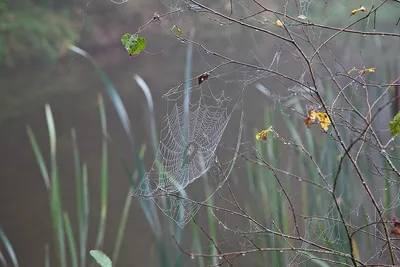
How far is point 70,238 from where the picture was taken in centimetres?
149

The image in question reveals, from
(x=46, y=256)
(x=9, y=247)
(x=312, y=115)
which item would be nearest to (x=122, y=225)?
(x=46, y=256)

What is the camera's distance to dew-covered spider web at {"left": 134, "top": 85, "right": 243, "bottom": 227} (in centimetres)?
141

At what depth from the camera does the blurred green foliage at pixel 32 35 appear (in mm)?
1514

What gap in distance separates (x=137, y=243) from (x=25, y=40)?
30.4 inches

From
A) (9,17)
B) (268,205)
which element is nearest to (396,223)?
(268,205)

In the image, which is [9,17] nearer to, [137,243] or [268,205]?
[137,243]

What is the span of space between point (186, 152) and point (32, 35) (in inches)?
25.9

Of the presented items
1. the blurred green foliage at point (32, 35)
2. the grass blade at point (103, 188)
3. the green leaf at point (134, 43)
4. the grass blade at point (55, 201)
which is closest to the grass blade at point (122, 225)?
the grass blade at point (103, 188)

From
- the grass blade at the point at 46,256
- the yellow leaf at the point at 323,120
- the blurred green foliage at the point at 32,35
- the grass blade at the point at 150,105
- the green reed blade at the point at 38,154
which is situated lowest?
the grass blade at the point at 46,256

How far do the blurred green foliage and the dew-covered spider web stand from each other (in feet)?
1.45

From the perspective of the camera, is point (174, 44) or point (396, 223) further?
point (174, 44)

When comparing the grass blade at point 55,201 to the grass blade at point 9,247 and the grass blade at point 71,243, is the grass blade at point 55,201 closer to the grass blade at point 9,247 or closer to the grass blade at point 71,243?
the grass blade at point 71,243

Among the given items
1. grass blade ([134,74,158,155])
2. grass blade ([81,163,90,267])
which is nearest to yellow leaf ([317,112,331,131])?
grass blade ([134,74,158,155])

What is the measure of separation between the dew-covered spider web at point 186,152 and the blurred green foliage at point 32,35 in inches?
17.4
